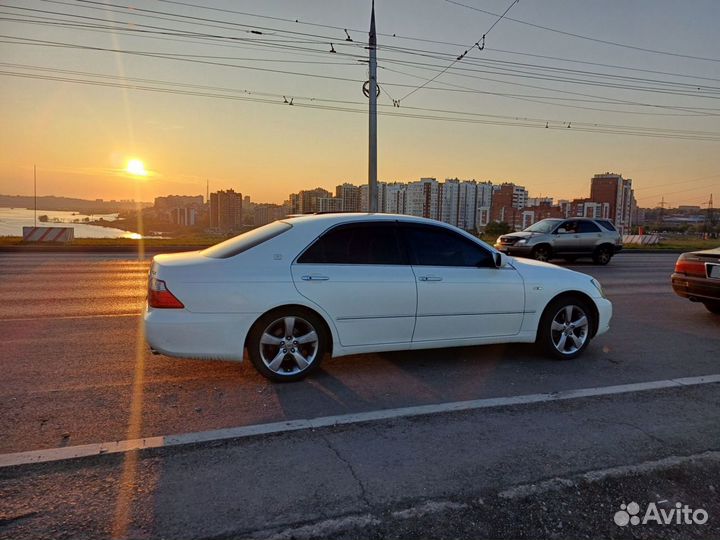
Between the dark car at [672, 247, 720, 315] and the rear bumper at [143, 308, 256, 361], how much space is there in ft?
22.3

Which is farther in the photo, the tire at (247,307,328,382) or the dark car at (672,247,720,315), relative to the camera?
the dark car at (672,247,720,315)

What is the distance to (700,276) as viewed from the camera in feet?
Answer: 24.6

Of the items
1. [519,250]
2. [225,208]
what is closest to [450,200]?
[225,208]

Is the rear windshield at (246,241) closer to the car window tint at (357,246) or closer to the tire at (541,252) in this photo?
the car window tint at (357,246)

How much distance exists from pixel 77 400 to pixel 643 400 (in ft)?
15.4

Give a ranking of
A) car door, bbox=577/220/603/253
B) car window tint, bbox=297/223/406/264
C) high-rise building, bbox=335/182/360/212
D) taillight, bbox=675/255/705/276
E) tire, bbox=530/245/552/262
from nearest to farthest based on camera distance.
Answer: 1. car window tint, bbox=297/223/406/264
2. taillight, bbox=675/255/705/276
3. tire, bbox=530/245/552/262
4. car door, bbox=577/220/603/253
5. high-rise building, bbox=335/182/360/212

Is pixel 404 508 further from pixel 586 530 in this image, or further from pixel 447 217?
pixel 447 217

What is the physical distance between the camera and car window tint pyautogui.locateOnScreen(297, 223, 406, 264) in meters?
4.57

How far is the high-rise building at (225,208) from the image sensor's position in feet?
136

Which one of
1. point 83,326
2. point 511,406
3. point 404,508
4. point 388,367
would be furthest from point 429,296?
point 83,326

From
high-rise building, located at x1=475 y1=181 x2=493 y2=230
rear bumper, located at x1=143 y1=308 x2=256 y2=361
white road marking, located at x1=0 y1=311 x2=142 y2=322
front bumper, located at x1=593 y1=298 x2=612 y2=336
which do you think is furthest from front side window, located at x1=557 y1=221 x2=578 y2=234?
high-rise building, located at x1=475 y1=181 x2=493 y2=230

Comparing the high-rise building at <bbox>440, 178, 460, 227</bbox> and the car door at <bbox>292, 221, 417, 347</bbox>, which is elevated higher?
the high-rise building at <bbox>440, 178, 460, 227</bbox>

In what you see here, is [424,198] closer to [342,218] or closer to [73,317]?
[73,317]

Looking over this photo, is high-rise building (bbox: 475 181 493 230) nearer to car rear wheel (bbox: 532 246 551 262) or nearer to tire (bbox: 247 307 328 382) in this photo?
car rear wheel (bbox: 532 246 551 262)
